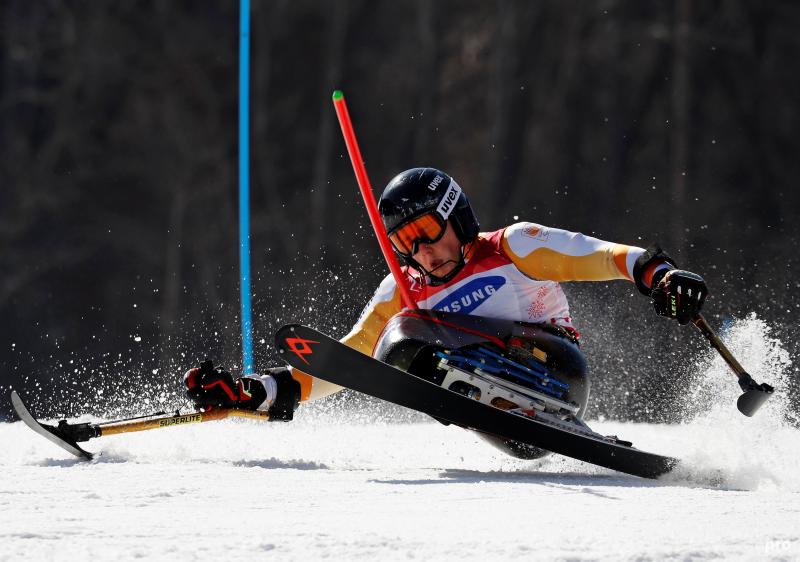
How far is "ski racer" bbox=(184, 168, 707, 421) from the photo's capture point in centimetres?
Answer: 371

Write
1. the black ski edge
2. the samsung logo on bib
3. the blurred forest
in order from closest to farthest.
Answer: the black ski edge, the samsung logo on bib, the blurred forest

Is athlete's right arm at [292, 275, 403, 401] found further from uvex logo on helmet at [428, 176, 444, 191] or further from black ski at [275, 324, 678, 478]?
black ski at [275, 324, 678, 478]

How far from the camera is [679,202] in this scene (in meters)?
9.03

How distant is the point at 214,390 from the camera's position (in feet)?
12.6

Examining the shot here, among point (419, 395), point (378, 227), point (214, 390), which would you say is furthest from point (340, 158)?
point (419, 395)

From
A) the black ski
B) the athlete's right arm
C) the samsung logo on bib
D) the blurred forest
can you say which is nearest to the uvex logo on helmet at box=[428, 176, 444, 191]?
the samsung logo on bib

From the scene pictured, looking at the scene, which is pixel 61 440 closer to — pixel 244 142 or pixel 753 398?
pixel 753 398

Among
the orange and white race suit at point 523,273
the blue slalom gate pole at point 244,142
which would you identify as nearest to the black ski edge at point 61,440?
the orange and white race suit at point 523,273

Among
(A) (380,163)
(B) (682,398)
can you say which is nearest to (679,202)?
(B) (682,398)

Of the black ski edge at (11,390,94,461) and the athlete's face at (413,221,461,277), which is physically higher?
the athlete's face at (413,221,461,277)

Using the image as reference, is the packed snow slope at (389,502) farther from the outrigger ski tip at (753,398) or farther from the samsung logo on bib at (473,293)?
the samsung logo on bib at (473,293)

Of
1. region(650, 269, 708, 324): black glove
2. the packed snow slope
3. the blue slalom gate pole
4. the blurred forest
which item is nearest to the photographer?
the packed snow slope

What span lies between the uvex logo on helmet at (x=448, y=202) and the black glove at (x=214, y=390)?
0.99 metres

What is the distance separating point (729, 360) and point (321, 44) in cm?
899
